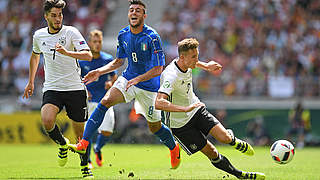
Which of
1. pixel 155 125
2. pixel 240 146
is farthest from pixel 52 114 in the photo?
pixel 240 146

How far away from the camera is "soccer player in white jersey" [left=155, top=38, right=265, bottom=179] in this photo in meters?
8.01

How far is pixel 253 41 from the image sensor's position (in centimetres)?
2414

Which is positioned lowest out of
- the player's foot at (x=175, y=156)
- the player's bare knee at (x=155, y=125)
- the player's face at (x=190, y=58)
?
the player's foot at (x=175, y=156)

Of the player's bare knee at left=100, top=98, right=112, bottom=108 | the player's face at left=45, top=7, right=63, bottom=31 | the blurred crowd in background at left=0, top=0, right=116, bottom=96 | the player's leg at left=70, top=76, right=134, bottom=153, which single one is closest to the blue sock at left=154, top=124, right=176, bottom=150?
the player's leg at left=70, top=76, right=134, bottom=153

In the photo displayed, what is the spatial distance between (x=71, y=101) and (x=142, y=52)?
1.51 m

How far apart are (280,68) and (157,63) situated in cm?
1419

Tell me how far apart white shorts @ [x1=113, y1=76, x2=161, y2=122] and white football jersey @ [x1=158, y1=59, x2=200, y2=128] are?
1260mm

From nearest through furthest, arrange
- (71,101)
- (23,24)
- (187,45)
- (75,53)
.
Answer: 1. (187,45)
2. (75,53)
3. (71,101)
4. (23,24)

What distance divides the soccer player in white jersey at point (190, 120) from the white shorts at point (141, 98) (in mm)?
1289

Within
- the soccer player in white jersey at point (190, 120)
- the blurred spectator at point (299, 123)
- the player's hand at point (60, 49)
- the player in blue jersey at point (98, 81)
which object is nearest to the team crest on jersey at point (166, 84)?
the soccer player in white jersey at point (190, 120)

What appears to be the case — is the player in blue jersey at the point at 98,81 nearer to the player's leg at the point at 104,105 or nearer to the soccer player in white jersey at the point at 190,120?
the player's leg at the point at 104,105

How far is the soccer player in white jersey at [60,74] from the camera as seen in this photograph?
8.72 meters

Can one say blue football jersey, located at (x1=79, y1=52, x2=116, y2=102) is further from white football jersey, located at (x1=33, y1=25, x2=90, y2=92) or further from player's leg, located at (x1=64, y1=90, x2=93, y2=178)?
white football jersey, located at (x1=33, y1=25, x2=90, y2=92)

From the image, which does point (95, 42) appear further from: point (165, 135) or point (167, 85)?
point (167, 85)
